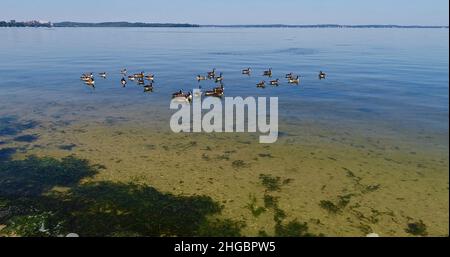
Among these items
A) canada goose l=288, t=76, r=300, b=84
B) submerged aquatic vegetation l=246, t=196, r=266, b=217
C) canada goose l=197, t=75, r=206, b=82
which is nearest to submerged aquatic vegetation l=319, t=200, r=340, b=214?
submerged aquatic vegetation l=246, t=196, r=266, b=217

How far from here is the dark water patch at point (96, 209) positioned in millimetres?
16125

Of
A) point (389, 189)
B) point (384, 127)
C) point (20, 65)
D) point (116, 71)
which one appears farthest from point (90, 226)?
point (20, 65)

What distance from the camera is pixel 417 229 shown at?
54.0ft

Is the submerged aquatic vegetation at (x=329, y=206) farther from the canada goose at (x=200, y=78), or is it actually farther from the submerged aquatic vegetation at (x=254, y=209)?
the canada goose at (x=200, y=78)

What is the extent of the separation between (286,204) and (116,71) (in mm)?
50930

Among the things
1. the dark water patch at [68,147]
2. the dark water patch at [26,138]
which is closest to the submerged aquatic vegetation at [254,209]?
the dark water patch at [68,147]

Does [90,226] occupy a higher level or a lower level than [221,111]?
lower

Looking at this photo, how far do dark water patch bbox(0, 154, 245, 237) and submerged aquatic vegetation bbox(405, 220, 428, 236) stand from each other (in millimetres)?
7418

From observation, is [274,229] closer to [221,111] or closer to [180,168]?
[180,168]

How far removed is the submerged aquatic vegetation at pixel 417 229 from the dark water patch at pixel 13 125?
1078 inches

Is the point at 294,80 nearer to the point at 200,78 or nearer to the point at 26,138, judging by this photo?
the point at 200,78

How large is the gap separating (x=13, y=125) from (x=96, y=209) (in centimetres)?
1776

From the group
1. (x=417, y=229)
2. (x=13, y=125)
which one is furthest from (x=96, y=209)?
(x=13, y=125)
